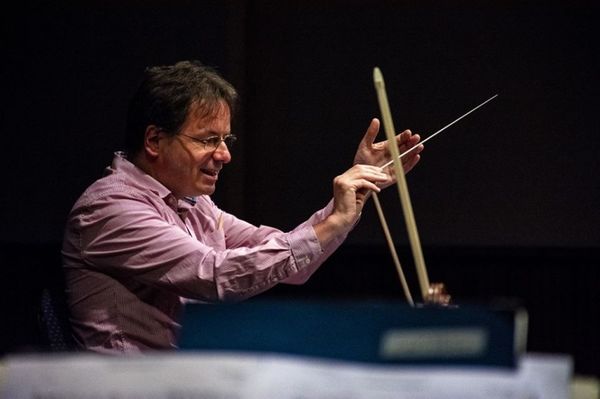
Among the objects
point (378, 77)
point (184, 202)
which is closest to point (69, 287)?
point (184, 202)

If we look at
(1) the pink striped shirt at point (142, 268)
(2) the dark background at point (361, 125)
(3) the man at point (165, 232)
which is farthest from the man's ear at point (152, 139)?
(2) the dark background at point (361, 125)

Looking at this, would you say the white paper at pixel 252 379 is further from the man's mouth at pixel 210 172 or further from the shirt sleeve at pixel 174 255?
the man's mouth at pixel 210 172

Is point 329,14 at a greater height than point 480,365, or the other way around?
point 329,14

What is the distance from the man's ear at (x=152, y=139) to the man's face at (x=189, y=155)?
1 centimetres

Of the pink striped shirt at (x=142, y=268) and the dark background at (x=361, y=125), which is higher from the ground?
the dark background at (x=361, y=125)

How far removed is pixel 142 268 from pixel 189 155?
1.11 ft

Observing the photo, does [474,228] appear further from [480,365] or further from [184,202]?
[480,365]

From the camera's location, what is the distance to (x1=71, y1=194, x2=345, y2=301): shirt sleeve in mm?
2213

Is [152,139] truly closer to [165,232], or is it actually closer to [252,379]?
[165,232]

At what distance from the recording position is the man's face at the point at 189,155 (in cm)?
244

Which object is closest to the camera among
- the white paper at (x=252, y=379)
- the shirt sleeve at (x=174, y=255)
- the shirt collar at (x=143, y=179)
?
the white paper at (x=252, y=379)

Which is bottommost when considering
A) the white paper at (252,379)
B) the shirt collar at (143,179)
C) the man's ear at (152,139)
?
the white paper at (252,379)

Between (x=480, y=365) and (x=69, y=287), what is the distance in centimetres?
153

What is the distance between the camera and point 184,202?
8.32ft
